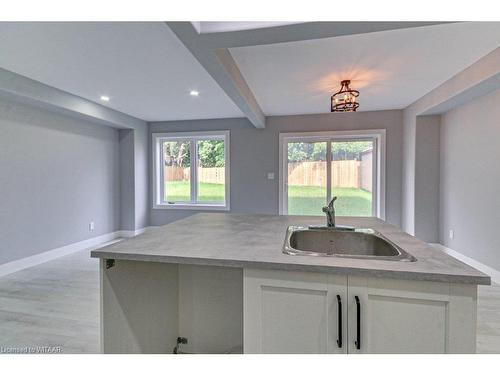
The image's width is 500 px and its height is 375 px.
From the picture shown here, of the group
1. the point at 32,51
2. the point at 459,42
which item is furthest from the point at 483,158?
the point at 32,51

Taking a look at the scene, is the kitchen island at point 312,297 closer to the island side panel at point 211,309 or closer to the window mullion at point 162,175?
the island side panel at point 211,309

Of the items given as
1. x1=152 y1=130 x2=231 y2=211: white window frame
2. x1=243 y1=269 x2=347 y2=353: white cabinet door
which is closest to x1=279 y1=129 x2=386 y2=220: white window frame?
x1=152 y1=130 x2=231 y2=211: white window frame

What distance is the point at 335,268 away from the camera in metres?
0.94

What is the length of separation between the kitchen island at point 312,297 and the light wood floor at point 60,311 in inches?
34.3

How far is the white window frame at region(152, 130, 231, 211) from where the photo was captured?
4.94m

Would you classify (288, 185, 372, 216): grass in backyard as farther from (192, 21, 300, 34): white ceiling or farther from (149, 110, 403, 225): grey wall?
(192, 21, 300, 34): white ceiling

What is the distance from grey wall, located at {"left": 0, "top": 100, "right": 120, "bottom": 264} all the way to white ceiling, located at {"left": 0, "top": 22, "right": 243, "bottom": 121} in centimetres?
67

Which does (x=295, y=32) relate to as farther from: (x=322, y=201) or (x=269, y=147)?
(x=322, y=201)

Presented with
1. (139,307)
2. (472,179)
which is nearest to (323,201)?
(472,179)

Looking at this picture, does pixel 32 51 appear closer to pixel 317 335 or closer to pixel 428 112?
pixel 317 335

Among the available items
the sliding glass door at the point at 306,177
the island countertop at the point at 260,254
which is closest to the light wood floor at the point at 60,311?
the island countertop at the point at 260,254
